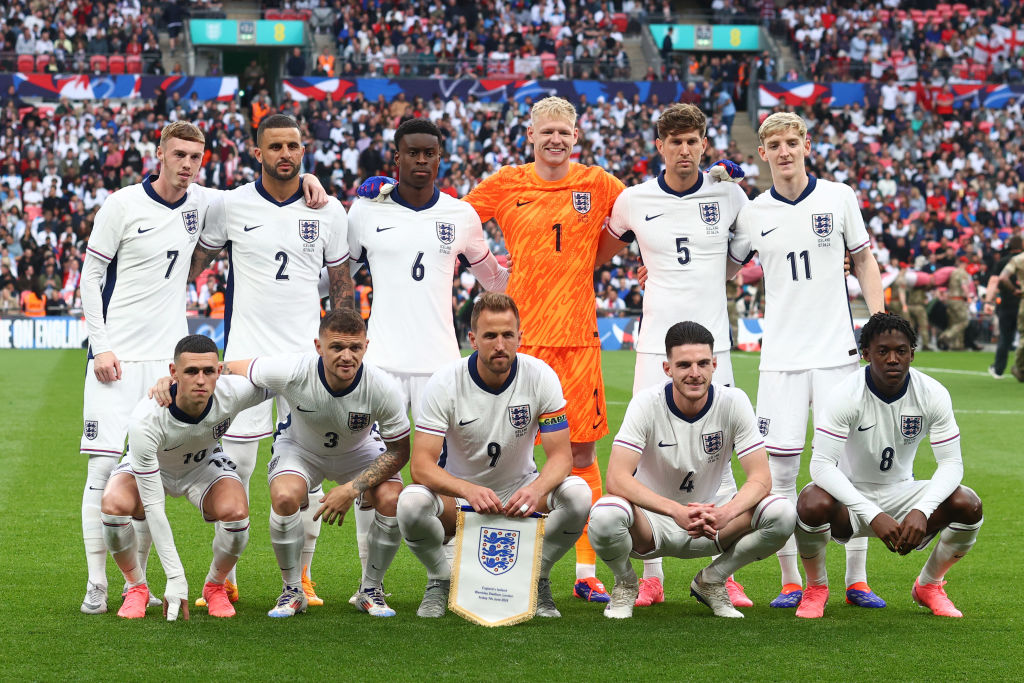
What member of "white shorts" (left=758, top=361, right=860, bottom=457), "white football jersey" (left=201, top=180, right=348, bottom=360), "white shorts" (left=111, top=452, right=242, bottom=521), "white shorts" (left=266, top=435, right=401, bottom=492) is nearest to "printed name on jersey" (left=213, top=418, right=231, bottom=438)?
"white shorts" (left=111, top=452, right=242, bottom=521)

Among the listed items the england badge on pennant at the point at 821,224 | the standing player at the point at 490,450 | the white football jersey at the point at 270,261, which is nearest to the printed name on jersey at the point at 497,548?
the standing player at the point at 490,450

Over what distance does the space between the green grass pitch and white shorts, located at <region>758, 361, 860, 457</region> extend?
81 cm

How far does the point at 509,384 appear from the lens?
5.86m

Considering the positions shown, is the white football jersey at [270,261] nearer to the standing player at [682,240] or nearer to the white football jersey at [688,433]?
the standing player at [682,240]

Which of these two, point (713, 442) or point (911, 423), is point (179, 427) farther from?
point (911, 423)

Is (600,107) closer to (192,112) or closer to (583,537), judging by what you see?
(192,112)

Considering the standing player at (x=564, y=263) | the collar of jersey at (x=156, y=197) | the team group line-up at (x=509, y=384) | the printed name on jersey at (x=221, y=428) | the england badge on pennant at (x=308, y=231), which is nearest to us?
the team group line-up at (x=509, y=384)

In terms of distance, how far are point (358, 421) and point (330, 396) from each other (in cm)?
19

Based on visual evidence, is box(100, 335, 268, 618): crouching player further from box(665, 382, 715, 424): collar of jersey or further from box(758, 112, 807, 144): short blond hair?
box(758, 112, 807, 144): short blond hair

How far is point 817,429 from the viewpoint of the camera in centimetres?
585

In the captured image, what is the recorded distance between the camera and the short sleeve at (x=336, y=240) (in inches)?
255

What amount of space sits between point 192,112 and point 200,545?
25.0 metres

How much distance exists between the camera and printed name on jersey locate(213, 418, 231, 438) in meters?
5.79

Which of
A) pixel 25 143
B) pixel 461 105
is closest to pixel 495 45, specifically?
pixel 461 105
